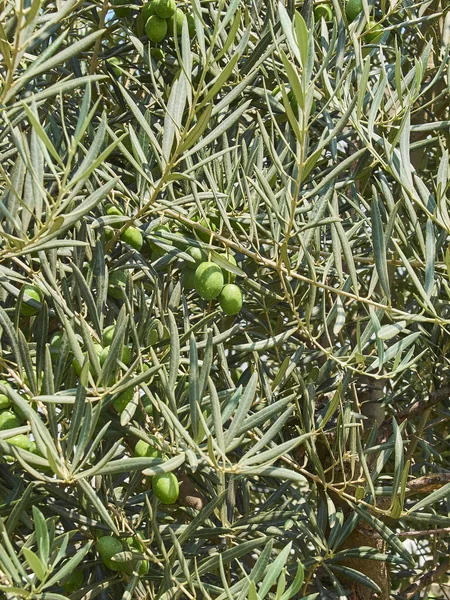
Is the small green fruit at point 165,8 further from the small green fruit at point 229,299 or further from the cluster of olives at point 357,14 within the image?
the small green fruit at point 229,299

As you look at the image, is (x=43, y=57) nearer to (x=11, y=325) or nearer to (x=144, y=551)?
(x=11, y=325)

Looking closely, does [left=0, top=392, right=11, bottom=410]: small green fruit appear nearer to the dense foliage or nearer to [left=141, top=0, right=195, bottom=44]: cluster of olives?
the dense foliage

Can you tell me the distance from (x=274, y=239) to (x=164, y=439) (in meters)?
0.27

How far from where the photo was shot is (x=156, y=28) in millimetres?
1053

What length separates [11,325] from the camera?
816 millimetres

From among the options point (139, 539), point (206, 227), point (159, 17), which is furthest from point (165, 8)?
point (139, 539)

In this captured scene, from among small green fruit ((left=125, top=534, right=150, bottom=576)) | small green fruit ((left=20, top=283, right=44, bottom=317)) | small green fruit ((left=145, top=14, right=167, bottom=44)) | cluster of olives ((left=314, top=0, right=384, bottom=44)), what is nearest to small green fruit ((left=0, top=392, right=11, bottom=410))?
small green fruit ((left=20, top=283, right=44, bottom=317))

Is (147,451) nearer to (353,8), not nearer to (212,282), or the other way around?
(212,282)

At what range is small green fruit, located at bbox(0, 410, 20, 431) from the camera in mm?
854

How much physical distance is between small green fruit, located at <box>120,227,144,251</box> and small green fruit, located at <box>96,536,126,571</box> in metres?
0.37

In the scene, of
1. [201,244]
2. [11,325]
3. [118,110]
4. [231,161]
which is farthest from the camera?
[118,110]

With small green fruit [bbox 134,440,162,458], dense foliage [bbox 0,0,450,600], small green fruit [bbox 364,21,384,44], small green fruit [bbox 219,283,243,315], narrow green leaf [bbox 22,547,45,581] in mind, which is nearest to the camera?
narrow green leaf [bbox 22,547,45,581]

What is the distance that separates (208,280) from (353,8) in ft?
1.77

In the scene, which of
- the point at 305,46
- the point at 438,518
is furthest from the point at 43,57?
the point at 438,518
